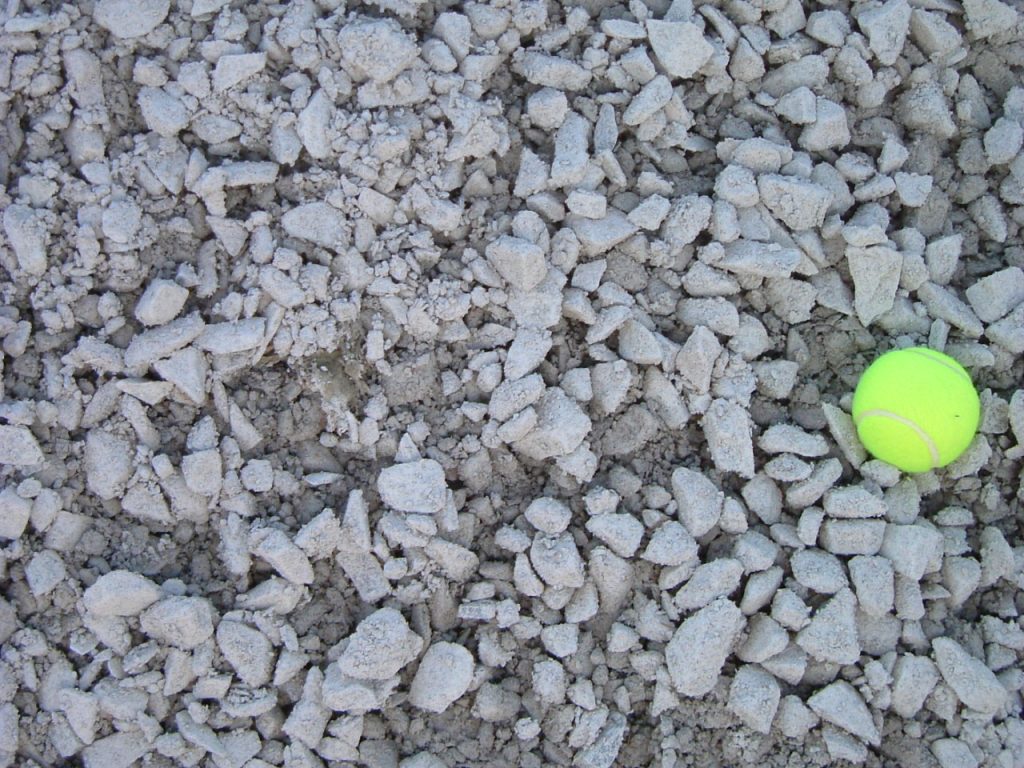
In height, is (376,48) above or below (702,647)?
above

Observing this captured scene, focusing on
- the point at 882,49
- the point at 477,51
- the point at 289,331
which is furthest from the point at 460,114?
the point at 882,49

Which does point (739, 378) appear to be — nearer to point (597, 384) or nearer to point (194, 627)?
point (597, 384)

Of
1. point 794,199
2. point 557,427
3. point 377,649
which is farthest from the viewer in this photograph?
point 794,199

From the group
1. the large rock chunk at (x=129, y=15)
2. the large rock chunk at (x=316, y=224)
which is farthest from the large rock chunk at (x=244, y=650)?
the large rock chunk at (x=129, y=15)

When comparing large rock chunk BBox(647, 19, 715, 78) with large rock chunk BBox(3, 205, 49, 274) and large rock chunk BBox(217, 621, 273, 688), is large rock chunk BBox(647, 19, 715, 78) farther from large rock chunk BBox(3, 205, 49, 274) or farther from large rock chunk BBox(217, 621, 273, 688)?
large rock chunk BBox(217, 621, 273, 688)

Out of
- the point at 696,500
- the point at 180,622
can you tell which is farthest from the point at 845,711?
the point at 180,622

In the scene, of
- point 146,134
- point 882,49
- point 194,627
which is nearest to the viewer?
point 194,627

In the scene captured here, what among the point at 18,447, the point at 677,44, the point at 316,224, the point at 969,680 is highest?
the point at 677,44

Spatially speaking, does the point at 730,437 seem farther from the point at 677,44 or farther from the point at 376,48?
the point at 376,48

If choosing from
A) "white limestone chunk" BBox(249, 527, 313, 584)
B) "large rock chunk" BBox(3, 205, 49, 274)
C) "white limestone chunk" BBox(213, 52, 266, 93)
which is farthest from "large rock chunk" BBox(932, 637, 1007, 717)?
→ "large rock chunk" BBox(3, 205, 49, 274)
